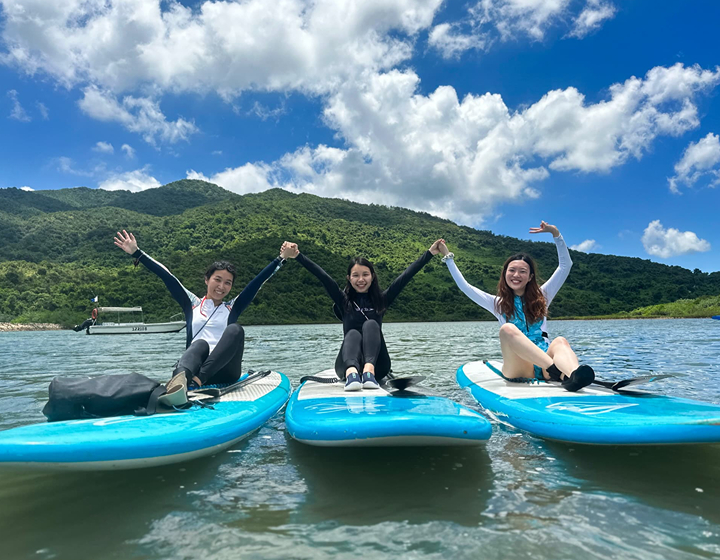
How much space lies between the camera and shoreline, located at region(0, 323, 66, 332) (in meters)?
49.7

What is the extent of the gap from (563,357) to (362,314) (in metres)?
2.24

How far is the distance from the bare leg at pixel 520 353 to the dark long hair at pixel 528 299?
1.71 feet

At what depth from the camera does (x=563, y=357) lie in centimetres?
479

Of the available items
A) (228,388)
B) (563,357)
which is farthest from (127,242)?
(563,357)

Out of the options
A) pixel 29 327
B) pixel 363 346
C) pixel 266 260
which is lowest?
pixel 29 327

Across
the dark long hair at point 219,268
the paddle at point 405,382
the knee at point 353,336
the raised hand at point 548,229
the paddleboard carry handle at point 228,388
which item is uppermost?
the raised hand at point 548,229

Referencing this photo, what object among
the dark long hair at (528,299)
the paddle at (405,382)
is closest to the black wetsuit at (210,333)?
the paddle at (405,382)

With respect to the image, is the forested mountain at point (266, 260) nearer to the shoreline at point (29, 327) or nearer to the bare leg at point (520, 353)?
the shoreline at point (29, 327)

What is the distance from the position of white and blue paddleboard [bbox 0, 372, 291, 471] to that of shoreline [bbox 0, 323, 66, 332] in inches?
2309

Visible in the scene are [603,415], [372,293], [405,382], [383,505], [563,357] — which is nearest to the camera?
[383,505]

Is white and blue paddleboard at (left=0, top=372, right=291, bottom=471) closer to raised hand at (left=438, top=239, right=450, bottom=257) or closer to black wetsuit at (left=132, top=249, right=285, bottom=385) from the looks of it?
black wetsuit at (left=132, top=249, right=285, bottom=385)

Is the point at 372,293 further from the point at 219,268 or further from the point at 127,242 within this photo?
the point at 127,242

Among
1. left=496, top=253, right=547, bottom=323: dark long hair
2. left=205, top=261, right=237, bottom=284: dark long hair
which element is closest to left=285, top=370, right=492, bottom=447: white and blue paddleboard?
left=496, top=253, right=547, bottom=323: dark long hair

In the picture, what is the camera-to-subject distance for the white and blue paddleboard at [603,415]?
121 inches
